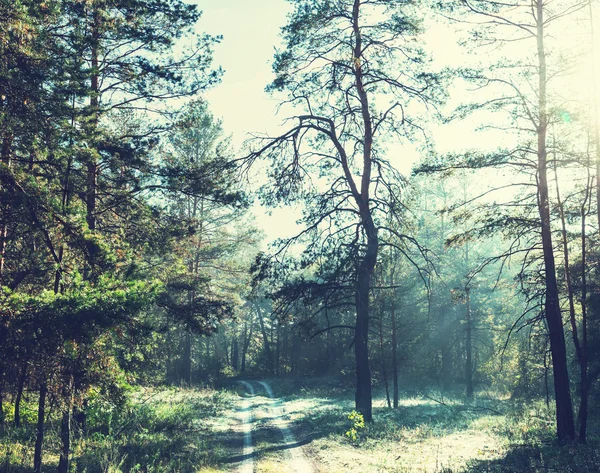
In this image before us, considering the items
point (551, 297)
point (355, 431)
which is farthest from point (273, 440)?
point (551, 297)

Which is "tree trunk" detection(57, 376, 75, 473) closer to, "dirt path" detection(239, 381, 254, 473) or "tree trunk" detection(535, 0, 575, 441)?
"dirt path" detection(239, 381, 254, 473)

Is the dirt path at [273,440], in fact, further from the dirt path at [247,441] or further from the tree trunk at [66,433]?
the tree trunk at [66,433]

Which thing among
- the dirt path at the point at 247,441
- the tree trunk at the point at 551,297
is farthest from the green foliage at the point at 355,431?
→ the tree trunk at the point at 551,297

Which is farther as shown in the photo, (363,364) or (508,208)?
(363,364)

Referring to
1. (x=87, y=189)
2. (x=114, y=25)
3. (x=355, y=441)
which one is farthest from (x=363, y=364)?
(x=114, y=25)

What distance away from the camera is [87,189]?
42.4 ft

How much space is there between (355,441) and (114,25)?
1327cm

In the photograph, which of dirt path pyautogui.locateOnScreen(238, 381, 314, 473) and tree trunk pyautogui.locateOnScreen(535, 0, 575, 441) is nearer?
dirt path pyautogui.locateOnScreen(238, 381, 314, 473)

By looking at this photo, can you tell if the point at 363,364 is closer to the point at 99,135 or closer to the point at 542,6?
the point at 99,135

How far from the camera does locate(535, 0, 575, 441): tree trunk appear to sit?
44.0ft

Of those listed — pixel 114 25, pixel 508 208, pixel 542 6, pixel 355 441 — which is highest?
pixel 542 6

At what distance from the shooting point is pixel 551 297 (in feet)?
44.5

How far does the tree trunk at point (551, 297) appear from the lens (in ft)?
44.0

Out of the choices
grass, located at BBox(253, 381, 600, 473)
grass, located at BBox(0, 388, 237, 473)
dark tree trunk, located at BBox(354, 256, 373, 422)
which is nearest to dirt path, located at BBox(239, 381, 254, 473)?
grass, located at BBox(0, 388, 237, 473)
